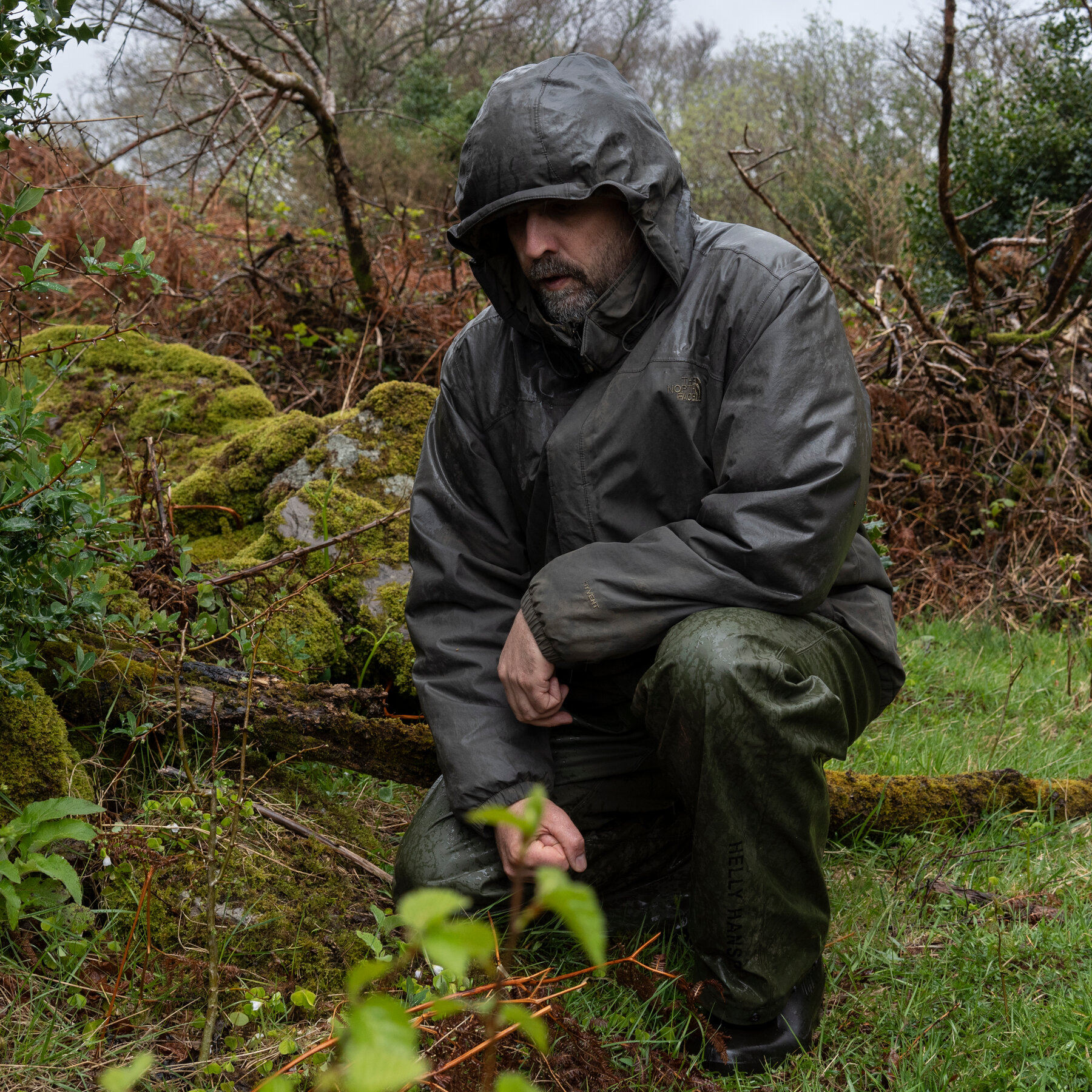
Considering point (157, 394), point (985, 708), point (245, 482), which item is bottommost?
point (985, 708)

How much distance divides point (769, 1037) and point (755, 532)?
3.54 feet

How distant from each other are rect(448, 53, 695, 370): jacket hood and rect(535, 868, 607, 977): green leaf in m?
1.97

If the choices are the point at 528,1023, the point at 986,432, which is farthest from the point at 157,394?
the point at 528,1023

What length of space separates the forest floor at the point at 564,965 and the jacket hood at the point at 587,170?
146 centimetres

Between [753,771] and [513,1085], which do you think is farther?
[753,771]

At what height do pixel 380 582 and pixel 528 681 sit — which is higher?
pixel 380 582

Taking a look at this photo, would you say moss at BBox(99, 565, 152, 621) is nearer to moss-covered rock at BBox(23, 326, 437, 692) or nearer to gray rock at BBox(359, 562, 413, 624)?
moss-covered rock at BBox(23, 326, 437, 692)

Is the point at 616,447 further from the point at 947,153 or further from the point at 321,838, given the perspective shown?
the point at 947,153

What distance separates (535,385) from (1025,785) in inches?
76.9

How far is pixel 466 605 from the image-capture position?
2.65 m

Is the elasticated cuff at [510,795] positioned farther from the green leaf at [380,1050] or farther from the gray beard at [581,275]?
the green leaf at [380,1050]

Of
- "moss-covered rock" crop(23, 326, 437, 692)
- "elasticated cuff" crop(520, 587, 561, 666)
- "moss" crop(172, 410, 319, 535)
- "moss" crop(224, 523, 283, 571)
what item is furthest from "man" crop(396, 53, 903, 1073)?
"moss" crop(172, 410, 319, 535)

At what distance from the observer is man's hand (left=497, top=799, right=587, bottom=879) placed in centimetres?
232

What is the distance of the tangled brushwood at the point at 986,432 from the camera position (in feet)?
17.7
